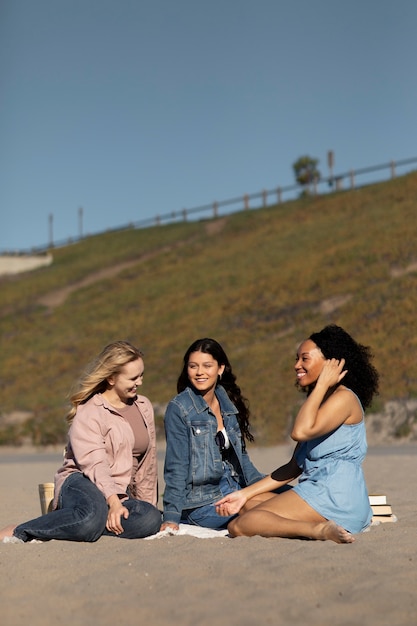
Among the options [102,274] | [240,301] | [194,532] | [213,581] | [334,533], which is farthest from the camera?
[102,274]

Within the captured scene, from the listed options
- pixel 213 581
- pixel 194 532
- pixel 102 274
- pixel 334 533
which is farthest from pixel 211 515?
pixel 102 274

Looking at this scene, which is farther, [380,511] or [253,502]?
[380,511]

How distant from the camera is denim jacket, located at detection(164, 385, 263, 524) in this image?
7.19 meters

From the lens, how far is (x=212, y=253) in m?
54.0

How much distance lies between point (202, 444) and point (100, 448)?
2.53ft

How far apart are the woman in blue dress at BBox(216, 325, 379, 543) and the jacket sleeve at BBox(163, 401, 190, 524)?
0.30 m

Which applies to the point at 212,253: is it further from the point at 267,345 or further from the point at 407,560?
the point at 407,560

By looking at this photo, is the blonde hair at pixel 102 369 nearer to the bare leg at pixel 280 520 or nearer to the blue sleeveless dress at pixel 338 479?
the bare leg at pixel 280 520

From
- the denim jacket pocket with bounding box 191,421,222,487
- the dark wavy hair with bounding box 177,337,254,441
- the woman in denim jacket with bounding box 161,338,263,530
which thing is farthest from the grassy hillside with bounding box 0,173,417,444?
the denim jacket pocket with bounding box 191,421,222,487

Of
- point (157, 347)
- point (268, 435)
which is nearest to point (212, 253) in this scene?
point (157, 347)

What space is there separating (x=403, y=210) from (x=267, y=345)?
51.6 ft

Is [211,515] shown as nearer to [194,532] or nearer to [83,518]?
[194,532]

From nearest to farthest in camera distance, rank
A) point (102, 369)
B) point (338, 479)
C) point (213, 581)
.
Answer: point (213, 581)
point (338, 479)
point (102, 369)

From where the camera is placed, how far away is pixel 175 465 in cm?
718
